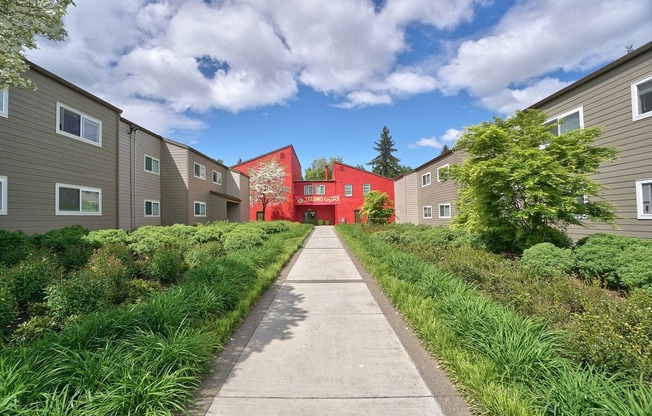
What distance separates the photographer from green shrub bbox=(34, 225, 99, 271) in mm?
6824

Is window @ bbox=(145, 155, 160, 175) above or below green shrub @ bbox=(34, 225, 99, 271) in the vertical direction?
above

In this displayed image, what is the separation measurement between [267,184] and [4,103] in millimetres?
23479

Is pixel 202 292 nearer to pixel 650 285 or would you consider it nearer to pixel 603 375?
pixel 603 375

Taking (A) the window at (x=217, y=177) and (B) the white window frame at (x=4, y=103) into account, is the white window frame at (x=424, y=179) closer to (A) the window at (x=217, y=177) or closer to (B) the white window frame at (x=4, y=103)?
(A) the window at (x=217, y=177)

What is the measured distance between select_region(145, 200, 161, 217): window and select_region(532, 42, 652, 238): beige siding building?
19160 mm

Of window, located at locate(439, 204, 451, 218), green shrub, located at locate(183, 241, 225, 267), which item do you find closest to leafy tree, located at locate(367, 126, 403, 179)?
window, located at locate(439, 204, 451, 218)

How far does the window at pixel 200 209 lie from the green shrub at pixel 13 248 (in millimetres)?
11360

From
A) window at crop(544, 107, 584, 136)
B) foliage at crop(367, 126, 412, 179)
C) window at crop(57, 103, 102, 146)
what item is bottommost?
window at crop(544, 107, 584, 136)

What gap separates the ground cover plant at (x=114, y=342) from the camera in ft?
7.95

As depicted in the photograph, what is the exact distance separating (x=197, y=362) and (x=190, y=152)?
1765 cm

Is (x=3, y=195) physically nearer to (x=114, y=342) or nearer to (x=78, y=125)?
(x=78, y=125)

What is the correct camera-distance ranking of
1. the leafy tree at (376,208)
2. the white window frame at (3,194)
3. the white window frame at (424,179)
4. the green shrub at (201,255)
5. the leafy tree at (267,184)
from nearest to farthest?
the green shrub at (201,255), the white window frame at (3,194), the white window frame at (424,179), the leafy tree at (376,208), the leafy tree at (267,184)

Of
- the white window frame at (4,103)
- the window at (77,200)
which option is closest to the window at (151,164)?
the window at (77,200)

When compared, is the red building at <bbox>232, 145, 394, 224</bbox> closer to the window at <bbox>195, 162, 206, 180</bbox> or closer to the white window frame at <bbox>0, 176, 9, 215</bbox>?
the window at <bbox>195, 162, 206, 180</bbox>
